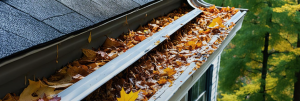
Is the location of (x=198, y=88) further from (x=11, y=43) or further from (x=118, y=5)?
(x=11, y=43)

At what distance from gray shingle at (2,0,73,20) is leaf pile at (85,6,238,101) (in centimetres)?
64

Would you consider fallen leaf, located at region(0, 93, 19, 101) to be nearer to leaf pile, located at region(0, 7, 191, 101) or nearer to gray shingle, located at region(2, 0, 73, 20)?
leaf pile, located at region(0, 7, 191, 101)

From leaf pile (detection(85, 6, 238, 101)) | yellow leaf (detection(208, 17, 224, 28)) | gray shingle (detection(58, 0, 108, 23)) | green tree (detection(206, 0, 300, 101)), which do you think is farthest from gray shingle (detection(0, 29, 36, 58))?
green tree (detection(206, 0, 300, 101))

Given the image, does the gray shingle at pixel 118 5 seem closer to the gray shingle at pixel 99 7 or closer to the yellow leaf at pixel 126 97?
the gray shingle at pixel 99 7

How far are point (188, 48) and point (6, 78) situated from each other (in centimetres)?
172

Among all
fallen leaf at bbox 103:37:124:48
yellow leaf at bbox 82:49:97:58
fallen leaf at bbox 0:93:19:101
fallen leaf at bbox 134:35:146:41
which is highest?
fallen leaf at bbox 134:35:146:41

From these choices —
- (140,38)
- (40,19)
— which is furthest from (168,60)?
(40,19)

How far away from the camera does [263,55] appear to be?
530 inches

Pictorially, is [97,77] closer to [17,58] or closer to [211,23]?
[17,58]

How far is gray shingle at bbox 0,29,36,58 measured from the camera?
1458mm

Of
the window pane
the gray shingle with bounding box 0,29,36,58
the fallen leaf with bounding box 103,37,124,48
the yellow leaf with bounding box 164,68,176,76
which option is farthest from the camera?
the window pane

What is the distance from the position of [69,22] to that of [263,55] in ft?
42.1

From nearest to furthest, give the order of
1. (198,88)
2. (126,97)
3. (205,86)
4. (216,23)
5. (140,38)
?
Result: 1. (126,97)
2. (140,38)
3. (216,23)
4. (198,88)
5. (205,86)

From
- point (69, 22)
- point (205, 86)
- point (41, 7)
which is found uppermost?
point (41, 7)
